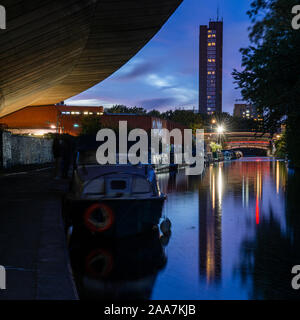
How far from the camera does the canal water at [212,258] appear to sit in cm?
601

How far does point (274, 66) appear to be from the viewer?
55.8 ft

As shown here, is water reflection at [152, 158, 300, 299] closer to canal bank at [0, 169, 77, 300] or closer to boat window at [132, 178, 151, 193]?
boat window at [132, 178, 151, 193]

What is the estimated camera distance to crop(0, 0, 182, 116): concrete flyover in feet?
62.2

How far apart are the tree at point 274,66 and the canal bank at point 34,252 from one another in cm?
861

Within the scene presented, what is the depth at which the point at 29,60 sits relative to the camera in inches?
1059

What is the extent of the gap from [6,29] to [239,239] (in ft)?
43.3

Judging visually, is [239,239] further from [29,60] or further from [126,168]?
[29,60]

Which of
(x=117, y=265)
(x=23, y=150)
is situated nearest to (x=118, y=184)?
(x=117, y=265)

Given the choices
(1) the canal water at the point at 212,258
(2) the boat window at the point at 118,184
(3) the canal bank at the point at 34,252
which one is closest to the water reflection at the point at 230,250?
(1) the canal water at the point at 212,258

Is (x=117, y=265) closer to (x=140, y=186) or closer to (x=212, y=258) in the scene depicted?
(x=212, y=258)

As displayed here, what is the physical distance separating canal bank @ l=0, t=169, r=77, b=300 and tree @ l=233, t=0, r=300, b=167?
28.3 ft

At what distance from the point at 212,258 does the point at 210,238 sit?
178 centimetres

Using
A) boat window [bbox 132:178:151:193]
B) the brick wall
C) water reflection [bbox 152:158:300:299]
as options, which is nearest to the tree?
water reflection [bbox 152:158:300:299]
